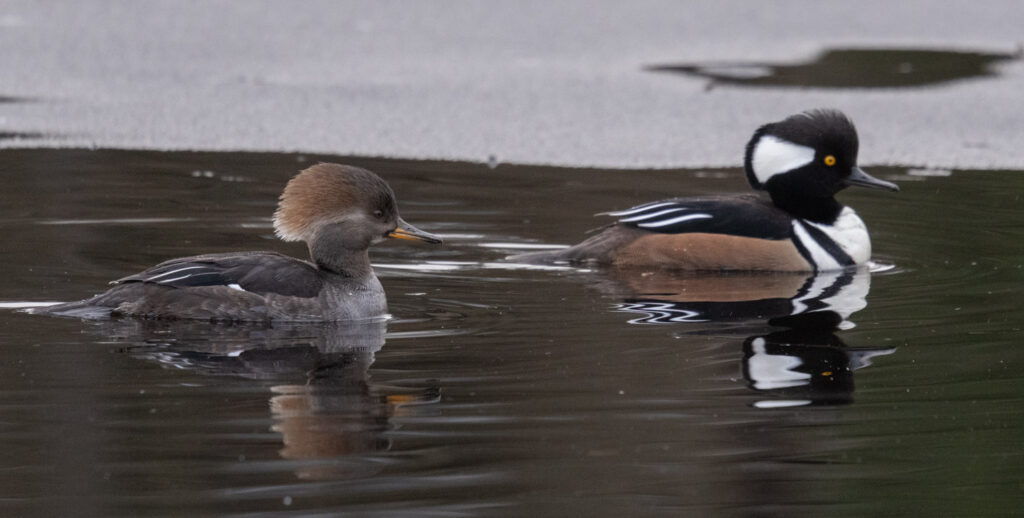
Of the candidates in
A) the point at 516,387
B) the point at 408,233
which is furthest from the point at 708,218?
the point at 516,387

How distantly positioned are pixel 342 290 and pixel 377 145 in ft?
14.1

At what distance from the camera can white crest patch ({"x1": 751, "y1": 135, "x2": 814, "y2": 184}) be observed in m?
8.64

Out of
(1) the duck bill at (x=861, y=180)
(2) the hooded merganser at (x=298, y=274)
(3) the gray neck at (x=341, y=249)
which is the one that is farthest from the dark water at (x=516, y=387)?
(1) the duck bill at (x=861, y=180)

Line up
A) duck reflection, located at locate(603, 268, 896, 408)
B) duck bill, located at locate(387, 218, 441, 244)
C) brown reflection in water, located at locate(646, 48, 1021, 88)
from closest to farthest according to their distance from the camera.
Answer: duck reflection, located at locate(603, 268, 896, 408), duck bill, located at locate(387, 218, 441, 244), brown reflection in water, located at locate(646, 48, 1021, 88)

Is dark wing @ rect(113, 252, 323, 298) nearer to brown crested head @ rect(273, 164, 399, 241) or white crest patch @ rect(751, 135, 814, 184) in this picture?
brown crested head @ rect(273, 164, 399, 241)

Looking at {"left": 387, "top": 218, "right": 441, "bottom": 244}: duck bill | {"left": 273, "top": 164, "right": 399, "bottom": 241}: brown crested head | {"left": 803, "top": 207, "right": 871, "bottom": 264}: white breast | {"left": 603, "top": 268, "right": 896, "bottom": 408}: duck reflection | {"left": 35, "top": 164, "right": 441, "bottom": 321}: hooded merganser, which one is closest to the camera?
{"left": 603, "top": 268, "right": 896, "bottom": 408}: duck reflection

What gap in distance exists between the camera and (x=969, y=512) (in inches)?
156

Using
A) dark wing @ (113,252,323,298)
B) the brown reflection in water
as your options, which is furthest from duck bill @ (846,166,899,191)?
the brown reflection in water

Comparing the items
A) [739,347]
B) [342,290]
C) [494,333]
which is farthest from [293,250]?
[739,347]

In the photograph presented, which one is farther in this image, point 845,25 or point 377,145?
point 845,25

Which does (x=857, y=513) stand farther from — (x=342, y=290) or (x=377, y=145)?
(x=377, y=145)

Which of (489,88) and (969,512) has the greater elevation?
(489,88)

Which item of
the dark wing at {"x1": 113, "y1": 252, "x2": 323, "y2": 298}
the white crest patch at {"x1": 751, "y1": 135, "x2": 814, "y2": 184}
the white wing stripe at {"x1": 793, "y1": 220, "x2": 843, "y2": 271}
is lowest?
the white wing stripe at {"x1": 793, "y1": 220, "x2": 843, "y2": 271}

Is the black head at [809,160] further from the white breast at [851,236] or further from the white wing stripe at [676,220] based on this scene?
the white wing stripe at [676,220]
